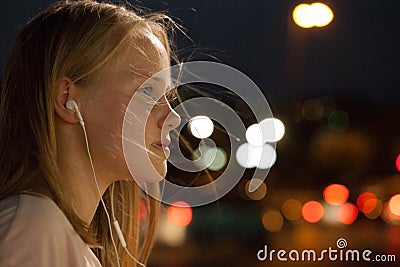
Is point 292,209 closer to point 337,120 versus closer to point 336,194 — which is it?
point 336,194

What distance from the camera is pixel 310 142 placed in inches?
55.3

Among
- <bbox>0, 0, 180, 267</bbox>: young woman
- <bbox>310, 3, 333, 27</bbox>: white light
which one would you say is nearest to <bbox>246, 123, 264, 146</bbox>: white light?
<bbox>310, 3, 333, 27</bbox>: white light

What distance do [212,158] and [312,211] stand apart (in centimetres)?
23

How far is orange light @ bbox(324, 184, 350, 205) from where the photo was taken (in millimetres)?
1395

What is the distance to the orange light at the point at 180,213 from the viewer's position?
1.42m

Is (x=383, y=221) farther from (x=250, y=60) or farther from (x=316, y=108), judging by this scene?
(x=250, y=60)

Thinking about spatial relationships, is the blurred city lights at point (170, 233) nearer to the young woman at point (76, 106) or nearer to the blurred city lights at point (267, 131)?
the blurred city lights at point (267, 131)

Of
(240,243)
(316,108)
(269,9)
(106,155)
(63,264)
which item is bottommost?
(63,264)

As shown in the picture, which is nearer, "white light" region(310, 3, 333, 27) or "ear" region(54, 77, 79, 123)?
"ear" region(54, 77, 79, 123)

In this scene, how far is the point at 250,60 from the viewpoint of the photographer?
1.46 meters

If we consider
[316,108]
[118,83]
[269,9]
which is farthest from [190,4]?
[118,83]

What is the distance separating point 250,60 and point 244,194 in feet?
0.86

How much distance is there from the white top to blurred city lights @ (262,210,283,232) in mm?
720

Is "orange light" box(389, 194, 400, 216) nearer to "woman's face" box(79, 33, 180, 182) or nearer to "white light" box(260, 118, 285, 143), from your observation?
"white light" box(260, 118, 285, 143)
